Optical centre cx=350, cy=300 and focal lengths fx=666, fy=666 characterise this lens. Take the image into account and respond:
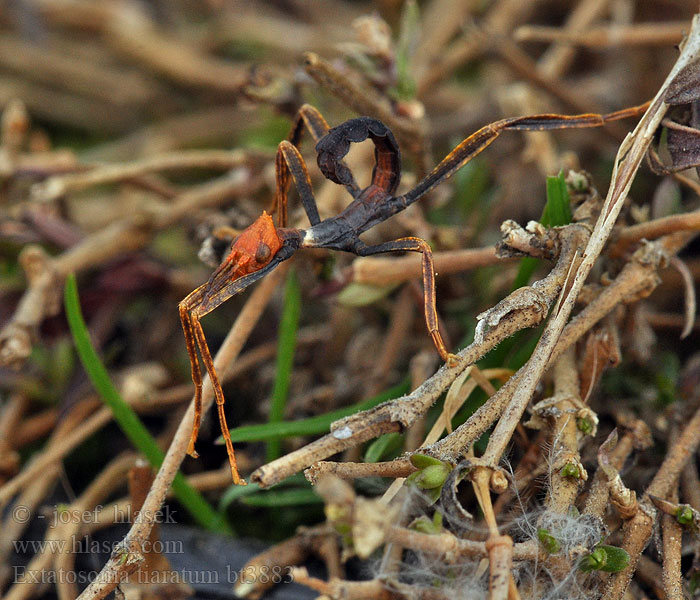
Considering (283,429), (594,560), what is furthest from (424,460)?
(283,429)

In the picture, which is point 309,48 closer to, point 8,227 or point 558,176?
point 8,227

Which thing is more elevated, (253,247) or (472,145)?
(472,145)

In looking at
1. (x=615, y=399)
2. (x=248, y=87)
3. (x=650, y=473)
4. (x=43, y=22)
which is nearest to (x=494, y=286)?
(x=615, y=399)

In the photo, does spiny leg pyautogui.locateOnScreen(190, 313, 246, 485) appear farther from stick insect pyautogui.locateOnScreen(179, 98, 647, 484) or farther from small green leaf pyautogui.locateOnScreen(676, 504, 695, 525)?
small green leaf pyautogui.locateOnScreen(676, 504, 695, 525)

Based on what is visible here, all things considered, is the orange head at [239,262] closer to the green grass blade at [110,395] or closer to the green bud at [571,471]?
the green grass blade at [110,395]

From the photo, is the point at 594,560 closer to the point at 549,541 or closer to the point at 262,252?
the point at 549,541

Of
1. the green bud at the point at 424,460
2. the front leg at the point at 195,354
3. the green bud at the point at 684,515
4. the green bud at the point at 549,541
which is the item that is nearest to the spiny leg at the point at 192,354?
the front leg at the point at 195,354

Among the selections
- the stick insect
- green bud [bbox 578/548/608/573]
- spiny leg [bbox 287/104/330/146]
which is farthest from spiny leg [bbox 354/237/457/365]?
green bud [bbox 578/548/608/573]
